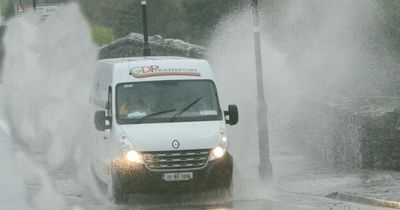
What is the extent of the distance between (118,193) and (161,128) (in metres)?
1.22

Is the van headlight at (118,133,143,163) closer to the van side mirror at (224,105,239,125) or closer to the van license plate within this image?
the van license plate

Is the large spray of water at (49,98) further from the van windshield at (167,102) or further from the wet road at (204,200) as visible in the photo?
the van windshield at (167,102)

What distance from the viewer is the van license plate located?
60.0ft

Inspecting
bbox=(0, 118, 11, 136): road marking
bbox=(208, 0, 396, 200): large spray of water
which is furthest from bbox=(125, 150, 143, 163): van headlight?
bbox=(0, 118, 11, 136): road marking

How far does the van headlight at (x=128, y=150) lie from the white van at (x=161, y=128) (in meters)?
0.02

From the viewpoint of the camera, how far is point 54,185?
71.3 ft

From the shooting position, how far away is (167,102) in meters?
19.5

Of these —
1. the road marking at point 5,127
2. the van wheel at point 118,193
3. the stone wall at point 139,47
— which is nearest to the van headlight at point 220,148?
the van wheel at point 118,193

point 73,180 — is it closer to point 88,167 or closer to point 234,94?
point 88,167

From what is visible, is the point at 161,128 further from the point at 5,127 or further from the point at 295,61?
the point at 295,61

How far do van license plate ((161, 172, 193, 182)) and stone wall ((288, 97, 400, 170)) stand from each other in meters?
4.29

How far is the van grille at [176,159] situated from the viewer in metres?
18.3

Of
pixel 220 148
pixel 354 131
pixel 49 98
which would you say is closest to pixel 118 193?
pixel 220 148

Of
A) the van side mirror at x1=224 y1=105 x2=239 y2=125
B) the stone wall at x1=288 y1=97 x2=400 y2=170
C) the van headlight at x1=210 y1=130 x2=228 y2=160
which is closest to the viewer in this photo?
the van headlight at x1=210 y1=130 x2=228 y2=160
